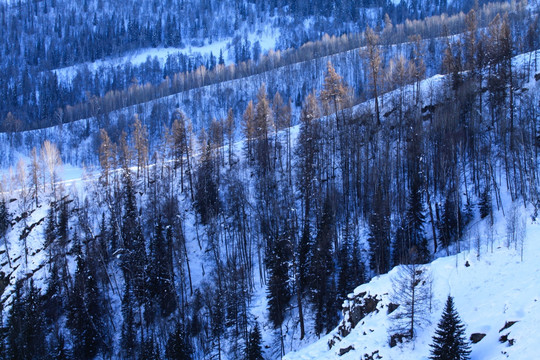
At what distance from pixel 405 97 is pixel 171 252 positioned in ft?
153

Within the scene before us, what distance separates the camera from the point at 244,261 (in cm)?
4722

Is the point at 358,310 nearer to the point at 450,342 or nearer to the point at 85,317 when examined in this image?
the point at 450,342

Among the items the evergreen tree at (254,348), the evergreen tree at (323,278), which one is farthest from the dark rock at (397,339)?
the evergreen tree at (254,348)

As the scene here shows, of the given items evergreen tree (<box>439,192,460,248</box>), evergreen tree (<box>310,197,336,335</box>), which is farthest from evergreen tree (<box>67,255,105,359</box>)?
evergreen tree (<box>439,192,460,248</box>)

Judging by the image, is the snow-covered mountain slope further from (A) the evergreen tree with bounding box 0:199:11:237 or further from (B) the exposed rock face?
(A) the evergreen tree with bounding box 0:199:11:237

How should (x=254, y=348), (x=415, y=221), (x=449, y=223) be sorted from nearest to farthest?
(x=254, y=348)
(x=449, y=223)
(x=415, y=221)

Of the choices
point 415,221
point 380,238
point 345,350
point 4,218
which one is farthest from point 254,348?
point 4,218

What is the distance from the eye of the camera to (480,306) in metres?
19.1

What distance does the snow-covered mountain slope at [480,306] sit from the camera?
53.7 ft

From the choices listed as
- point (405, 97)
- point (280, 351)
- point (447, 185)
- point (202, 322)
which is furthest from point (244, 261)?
point (405, 97)

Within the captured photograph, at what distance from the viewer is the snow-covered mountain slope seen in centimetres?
1636

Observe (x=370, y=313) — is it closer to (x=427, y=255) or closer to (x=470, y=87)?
(x=427, y=255)

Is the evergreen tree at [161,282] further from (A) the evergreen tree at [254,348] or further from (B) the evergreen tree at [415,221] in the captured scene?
(B) the evergreen tree at [415,221]

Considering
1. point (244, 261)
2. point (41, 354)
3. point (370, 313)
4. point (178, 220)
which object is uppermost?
point (370, 313)
